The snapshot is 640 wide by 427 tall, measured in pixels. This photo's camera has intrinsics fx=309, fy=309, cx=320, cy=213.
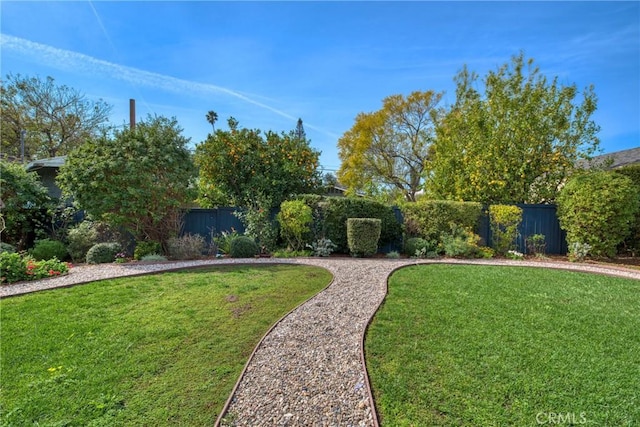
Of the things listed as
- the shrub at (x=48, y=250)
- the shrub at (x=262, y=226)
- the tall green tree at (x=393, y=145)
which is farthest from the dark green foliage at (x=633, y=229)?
the shrub at (x=48, y=250)

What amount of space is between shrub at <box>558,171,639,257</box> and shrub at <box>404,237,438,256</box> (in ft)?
11.9

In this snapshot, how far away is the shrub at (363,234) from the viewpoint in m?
8.17

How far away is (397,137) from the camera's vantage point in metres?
22.3

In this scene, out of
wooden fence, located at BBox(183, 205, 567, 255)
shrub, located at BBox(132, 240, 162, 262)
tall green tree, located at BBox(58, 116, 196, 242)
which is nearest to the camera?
tall green tree, located at BBox(58, 116, 196, 242)

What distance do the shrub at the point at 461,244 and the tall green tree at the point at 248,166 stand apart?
15.4 feet

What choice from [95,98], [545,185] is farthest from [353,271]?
[95,98]

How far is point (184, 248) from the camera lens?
814cm

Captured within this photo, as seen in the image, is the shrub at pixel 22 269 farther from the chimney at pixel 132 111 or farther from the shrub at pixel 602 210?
the shrub at pixel 602 210

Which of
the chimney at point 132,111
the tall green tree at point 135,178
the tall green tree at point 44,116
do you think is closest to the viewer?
the tall green tree at point 135,178

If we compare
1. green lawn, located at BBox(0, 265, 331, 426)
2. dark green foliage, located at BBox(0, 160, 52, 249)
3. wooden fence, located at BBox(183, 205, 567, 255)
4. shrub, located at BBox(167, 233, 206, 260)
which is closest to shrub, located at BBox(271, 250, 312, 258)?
wooden fence, located at BBox(183, 205, 567, 255)

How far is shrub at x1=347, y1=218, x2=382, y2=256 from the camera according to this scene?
8.17 meters

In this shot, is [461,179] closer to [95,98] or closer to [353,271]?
[353,271]

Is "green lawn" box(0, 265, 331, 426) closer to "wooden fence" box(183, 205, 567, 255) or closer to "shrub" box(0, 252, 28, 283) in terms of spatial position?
"shrub" box(0, 252, 28, 283)

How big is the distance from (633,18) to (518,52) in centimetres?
365
